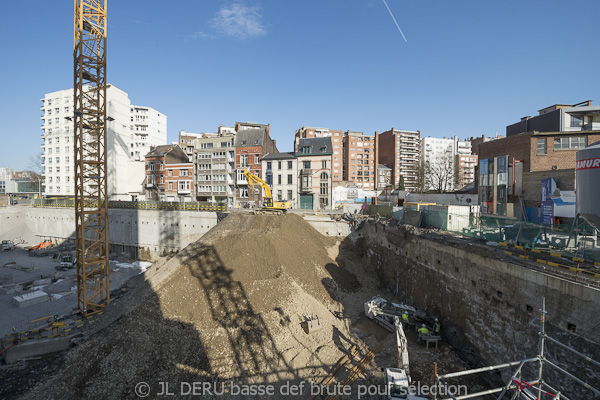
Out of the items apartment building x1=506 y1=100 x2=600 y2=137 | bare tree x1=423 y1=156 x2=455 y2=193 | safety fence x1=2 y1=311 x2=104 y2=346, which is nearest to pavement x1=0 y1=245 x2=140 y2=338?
safety fence x1=2 y1=311 x2=104 y2=346

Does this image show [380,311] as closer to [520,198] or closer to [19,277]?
[520,198]

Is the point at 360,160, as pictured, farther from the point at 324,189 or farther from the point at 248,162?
the point at 248,162

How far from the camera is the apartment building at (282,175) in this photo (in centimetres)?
4616

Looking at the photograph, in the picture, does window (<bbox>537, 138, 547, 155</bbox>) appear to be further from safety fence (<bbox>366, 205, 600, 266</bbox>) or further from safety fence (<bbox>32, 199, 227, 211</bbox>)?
safety fence (<bbox>32, 199, 227, 211</bbox>)

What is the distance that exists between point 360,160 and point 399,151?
1363 centimetres

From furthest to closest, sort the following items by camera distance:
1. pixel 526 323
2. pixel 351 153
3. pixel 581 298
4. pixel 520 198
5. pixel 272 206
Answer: pixel 351 153 → pixel 272 206 → pixel 520 198 → pixel 526 323 → pixel 581 298

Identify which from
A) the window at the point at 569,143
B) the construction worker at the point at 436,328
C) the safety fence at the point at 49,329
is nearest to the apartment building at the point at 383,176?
the window at the point at 569,143

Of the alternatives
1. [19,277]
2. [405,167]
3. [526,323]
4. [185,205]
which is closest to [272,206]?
[185,205]

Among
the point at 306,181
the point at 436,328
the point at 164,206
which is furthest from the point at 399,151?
the point at 436,328

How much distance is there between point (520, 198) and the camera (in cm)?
2852

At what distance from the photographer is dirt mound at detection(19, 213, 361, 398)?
12.4 m

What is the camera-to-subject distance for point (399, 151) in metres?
83.9

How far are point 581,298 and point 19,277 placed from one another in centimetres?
4526

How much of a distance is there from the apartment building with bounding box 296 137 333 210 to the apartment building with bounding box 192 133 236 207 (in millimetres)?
12438
